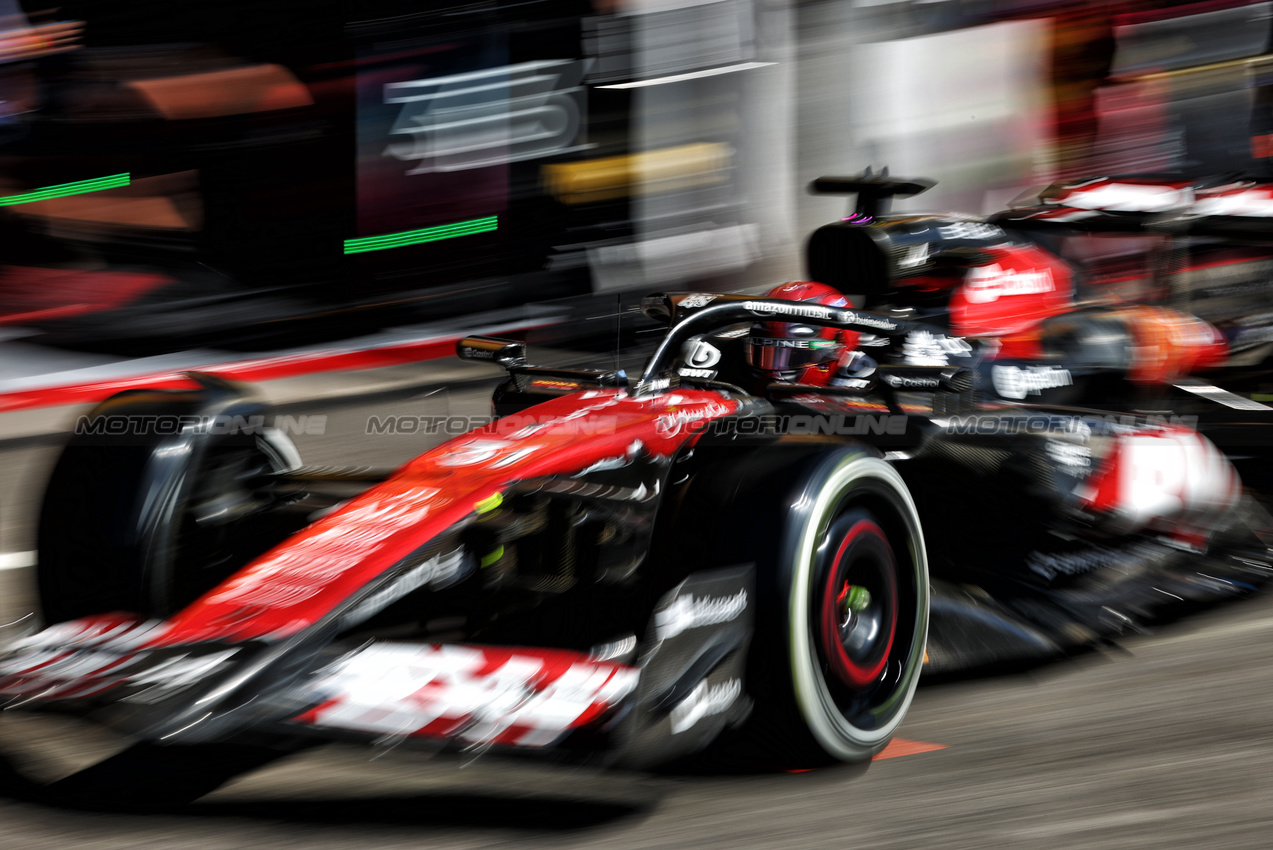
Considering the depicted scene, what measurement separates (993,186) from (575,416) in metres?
7.33

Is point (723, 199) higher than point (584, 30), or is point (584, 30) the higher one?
point (584, 30)

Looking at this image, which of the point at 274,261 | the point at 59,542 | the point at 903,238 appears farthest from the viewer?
the point at 274,261

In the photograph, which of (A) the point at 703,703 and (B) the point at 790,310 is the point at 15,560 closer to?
(B) the point at 790,310

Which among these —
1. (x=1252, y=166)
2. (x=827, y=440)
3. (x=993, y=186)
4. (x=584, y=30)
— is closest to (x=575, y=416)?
(x=827, y=440)

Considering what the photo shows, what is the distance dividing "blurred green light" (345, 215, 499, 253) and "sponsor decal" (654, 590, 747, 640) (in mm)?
5627

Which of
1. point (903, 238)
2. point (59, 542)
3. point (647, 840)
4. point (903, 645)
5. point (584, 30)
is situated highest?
point (584, 30)

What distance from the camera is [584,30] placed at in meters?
8.22

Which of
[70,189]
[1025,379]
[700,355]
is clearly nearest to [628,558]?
[700,355]

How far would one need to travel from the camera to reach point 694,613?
98.7 inches

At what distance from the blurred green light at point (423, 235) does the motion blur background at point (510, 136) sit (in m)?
0.02

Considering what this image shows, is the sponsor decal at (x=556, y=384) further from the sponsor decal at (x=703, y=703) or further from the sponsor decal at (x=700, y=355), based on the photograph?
the sponsor decal at (x=703, y=703)

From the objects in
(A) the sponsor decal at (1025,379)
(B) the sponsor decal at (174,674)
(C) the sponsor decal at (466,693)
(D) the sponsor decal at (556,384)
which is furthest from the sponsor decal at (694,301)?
(B) the sponsor decal at (174,674)

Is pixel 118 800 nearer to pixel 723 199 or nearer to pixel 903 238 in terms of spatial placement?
pixel 903 238

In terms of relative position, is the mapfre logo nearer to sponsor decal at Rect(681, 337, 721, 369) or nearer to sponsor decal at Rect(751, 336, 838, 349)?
sponsor decal at Rect(751, 336, 838, 349)
